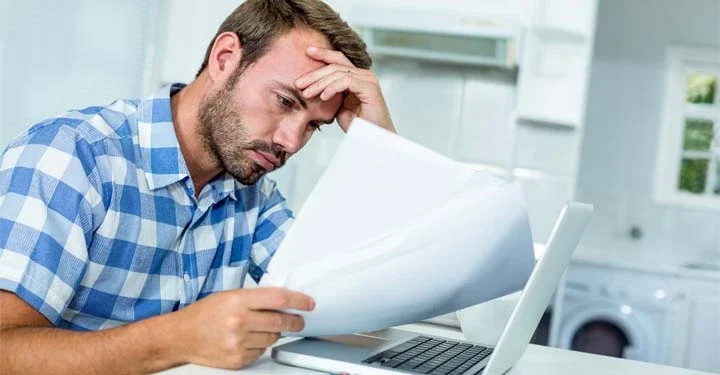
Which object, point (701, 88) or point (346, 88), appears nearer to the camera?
point (346, 88)

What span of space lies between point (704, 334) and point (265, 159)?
4.09m

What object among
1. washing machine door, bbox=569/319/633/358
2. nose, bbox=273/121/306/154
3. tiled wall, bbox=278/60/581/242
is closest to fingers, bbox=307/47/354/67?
nose, bbox=273/121/306/154

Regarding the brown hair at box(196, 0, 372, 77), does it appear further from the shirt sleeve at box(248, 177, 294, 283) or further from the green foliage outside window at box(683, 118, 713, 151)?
the green foliage outside window at box(683, 118, 713, 151)

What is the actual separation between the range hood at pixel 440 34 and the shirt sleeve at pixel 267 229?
230 centimetres

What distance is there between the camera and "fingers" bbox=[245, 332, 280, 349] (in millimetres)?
921

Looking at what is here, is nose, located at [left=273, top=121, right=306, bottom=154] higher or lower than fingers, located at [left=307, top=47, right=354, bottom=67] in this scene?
lower

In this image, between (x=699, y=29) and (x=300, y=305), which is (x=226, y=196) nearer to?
(x=300, y=305)

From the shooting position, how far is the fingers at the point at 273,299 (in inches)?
35.1

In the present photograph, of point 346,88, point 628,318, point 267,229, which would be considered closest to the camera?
point 346,88

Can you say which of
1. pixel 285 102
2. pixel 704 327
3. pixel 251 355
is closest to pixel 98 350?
pixel 251 355

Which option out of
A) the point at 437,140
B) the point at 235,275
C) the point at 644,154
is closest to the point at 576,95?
the point at 437,140

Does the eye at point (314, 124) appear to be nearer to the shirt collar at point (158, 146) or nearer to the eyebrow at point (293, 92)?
the eyebrow at point (293, 92)

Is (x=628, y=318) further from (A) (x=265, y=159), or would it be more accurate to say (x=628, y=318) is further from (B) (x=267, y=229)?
(A) (x=265, y=159)

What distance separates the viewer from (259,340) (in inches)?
36.7
